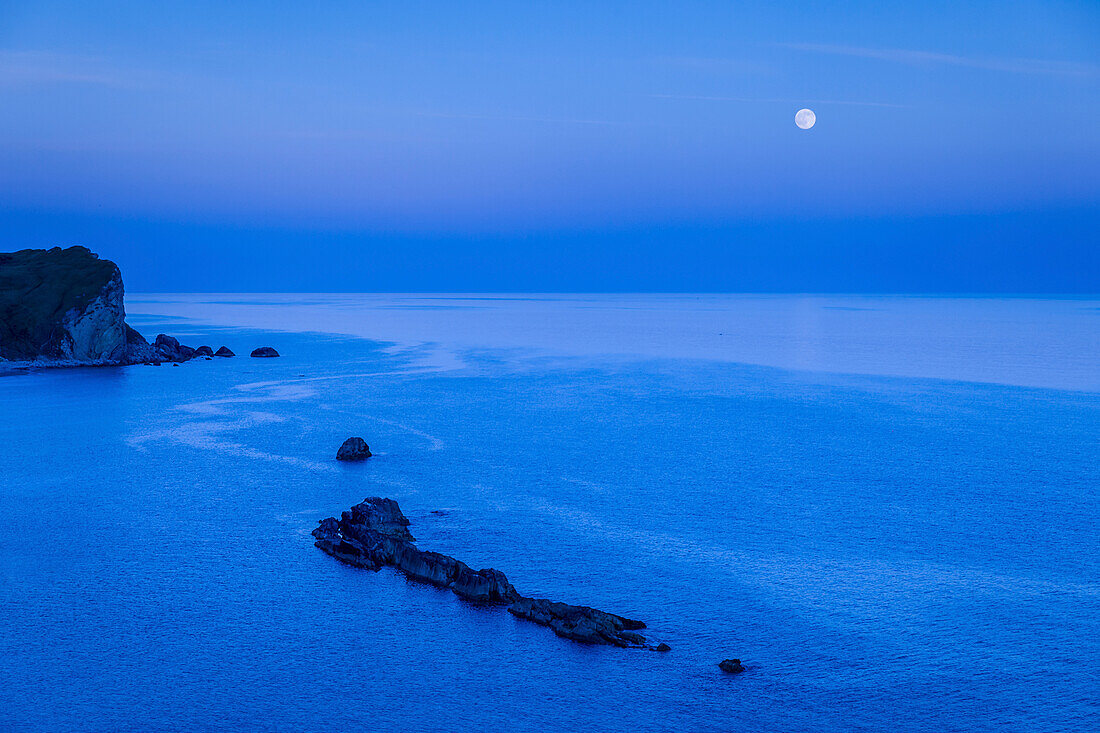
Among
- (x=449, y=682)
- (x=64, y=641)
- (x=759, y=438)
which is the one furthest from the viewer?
(x=759, y=438)

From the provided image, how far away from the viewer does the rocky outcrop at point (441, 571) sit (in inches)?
933

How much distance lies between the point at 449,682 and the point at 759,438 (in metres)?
34.6

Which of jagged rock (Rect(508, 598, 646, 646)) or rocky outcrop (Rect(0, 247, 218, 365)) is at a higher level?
rocky outcrop (Rect(0, 247, 218, 365))

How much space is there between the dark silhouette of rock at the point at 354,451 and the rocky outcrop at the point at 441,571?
1167 centimetres

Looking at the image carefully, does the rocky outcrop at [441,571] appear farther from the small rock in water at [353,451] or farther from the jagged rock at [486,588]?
the small rock in water at [353,451]

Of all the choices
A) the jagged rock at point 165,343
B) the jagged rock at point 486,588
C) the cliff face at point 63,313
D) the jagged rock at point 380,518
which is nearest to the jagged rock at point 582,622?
the jagged rock at point 486,588

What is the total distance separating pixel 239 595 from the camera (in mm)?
26797

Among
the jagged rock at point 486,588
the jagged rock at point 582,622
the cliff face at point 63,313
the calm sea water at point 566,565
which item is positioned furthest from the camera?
the cliff face at point 63,313

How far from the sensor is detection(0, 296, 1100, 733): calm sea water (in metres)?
20.6

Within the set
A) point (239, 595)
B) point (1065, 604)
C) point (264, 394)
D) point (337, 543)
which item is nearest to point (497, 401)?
point (264, 394)

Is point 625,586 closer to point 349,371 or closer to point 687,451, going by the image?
point 687,451

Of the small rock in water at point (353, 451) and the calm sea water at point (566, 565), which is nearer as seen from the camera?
the calm sea water at point (566, 565)

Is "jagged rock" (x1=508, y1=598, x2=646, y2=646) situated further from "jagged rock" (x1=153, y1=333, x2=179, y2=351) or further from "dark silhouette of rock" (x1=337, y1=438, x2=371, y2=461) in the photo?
"jagged rock" (x1=153, y1=333, x2=179, y2=351)

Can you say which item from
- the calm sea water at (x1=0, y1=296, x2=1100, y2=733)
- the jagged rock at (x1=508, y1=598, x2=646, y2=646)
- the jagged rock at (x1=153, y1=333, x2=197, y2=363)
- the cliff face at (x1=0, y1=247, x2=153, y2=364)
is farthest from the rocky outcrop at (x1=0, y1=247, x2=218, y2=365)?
the jagged rock at (x1=508, y1=598, x2=646, y2=646)
